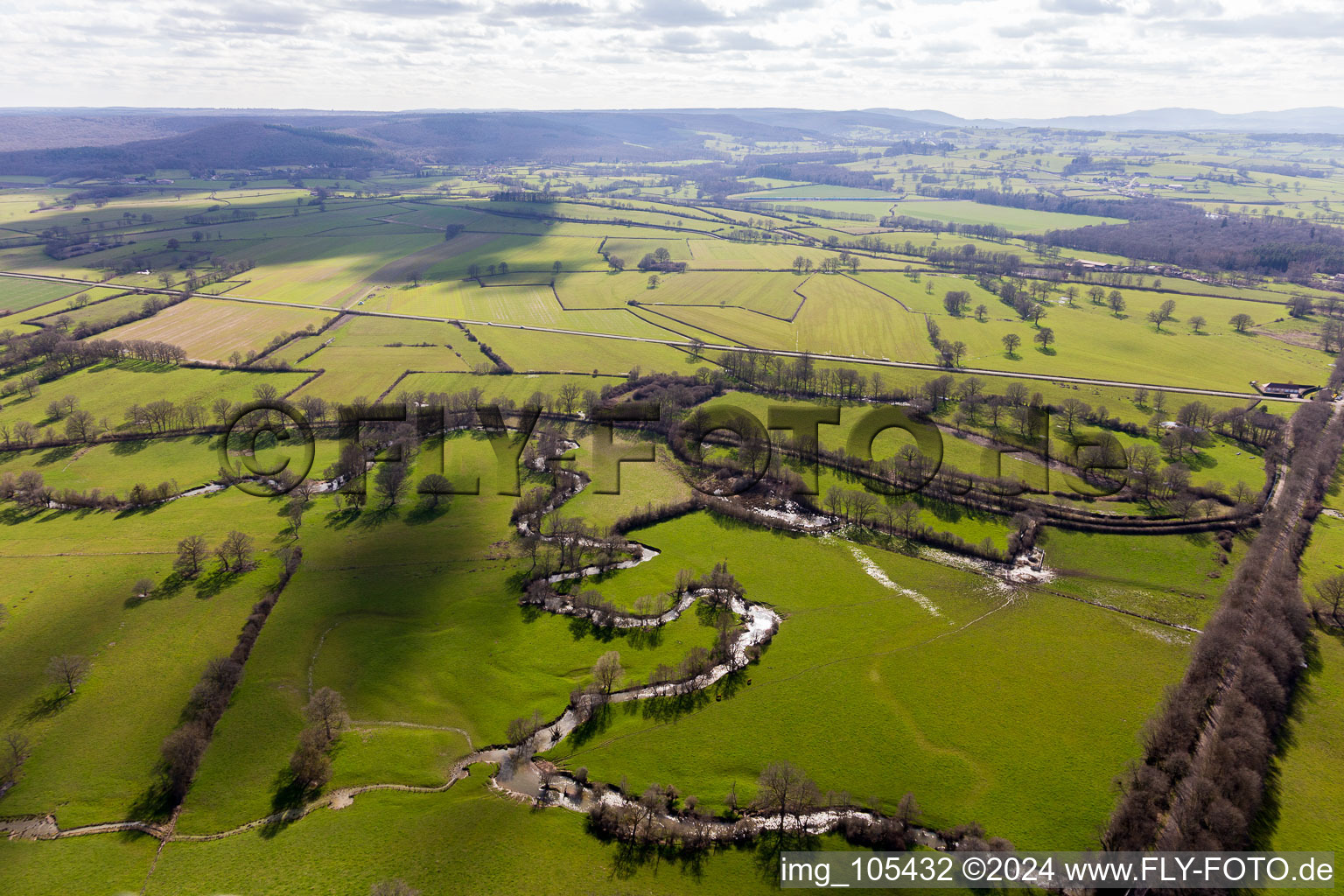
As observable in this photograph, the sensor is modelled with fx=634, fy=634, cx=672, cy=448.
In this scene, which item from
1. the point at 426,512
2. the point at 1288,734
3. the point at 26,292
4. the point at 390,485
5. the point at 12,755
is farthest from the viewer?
the point at 26,292

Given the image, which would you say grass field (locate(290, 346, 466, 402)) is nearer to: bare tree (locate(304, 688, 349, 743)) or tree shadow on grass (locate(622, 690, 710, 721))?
bare tree (locate(304, 688, 349, 743))

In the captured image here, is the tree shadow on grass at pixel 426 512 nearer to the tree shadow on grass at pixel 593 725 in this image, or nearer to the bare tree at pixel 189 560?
the bare tree at pixel 189 560

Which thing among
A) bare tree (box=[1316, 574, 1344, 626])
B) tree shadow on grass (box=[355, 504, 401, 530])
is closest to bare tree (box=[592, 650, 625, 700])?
tree shadow on grass (box=[355, 504, 401, 530])

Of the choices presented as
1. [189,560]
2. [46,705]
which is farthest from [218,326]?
[46,705]

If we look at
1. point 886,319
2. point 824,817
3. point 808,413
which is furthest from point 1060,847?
point 886,319

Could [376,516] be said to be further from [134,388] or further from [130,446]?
[134,388]
